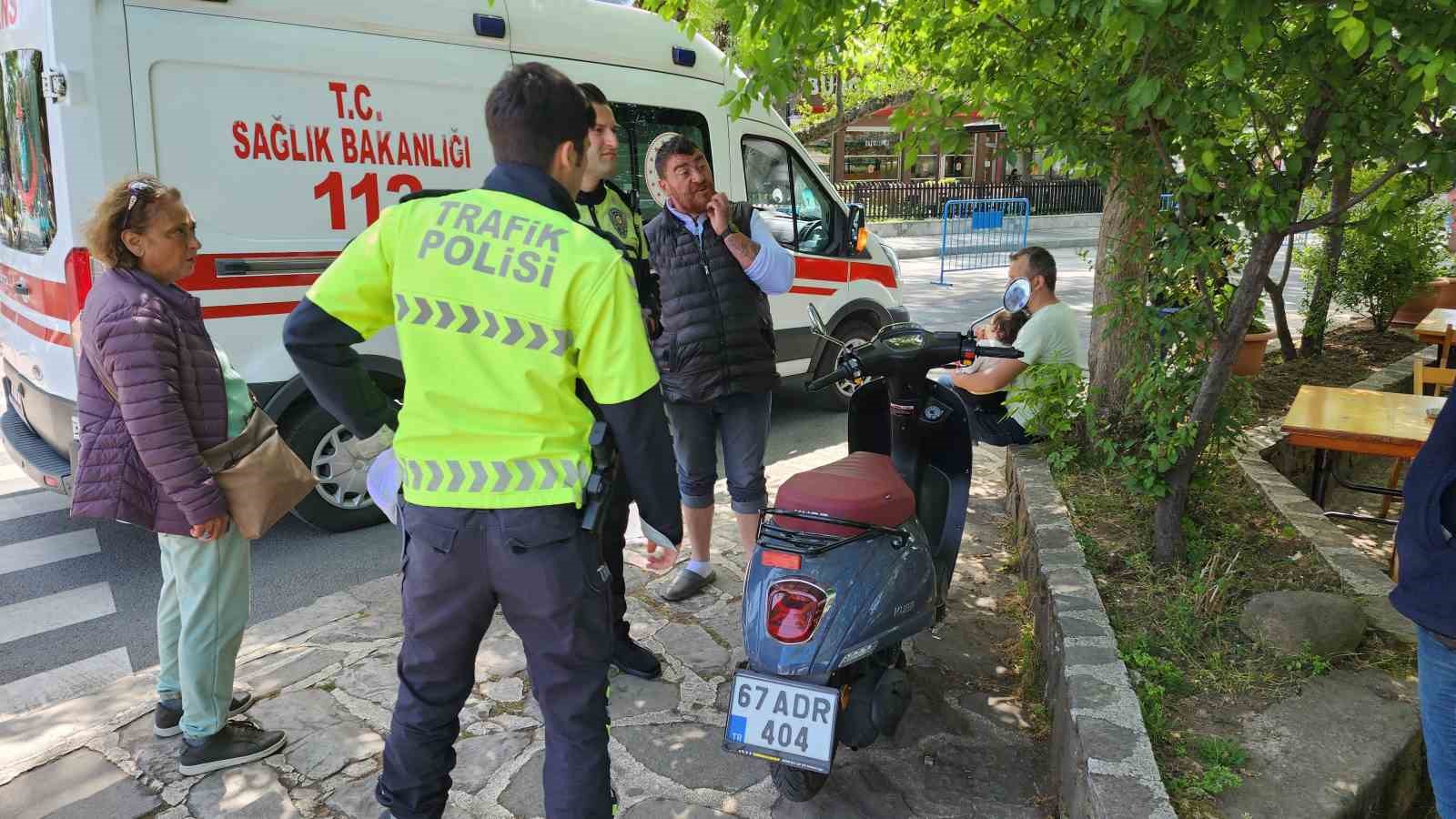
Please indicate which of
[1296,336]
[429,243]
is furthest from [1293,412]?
[1296,336]

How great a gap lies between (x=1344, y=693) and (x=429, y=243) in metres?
2.73

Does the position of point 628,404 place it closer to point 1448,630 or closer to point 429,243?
point 429,243

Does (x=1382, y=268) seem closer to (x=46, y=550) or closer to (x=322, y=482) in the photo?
(x=322, y=482)

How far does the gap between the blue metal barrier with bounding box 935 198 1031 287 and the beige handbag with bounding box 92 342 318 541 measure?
52.5 feet

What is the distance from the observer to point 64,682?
345 centimetres

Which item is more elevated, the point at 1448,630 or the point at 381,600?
the point at 1448,630

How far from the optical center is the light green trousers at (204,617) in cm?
267

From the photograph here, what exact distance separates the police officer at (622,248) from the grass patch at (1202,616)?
1.59 m

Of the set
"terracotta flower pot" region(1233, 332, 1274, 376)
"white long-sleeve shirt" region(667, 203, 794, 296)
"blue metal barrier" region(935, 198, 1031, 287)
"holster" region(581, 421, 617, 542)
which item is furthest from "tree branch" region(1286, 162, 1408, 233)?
"blue metal barrier" region(935, 198, 1031, 287)

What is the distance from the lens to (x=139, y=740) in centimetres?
291

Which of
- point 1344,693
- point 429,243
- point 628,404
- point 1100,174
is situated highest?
point 1100,174

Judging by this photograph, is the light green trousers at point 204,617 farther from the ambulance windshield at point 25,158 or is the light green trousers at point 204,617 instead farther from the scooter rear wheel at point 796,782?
the ambulance windshield at point 25,158

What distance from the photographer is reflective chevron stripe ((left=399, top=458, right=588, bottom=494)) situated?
197 centimetres

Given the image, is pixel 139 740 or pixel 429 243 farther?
pixel 139 740
